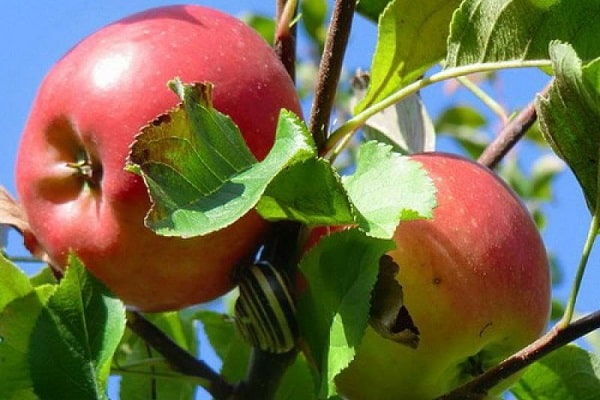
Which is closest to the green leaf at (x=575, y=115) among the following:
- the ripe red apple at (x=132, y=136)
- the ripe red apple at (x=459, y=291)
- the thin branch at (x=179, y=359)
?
the ripe red apple at (x=459, y=291)

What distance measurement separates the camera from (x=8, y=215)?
3.19 feet

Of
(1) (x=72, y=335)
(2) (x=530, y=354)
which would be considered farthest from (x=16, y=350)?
(2) (x=530, y=354)

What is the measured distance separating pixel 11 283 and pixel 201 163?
18cm

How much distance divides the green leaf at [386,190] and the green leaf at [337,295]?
1.6 inches

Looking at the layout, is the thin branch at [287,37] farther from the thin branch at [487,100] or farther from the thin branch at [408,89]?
the thin branch at [487,100]

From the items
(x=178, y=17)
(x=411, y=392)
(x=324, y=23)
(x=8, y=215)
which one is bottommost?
(x=411, y=392)

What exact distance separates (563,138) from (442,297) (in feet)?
0.50

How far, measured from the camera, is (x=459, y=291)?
89 centimetres

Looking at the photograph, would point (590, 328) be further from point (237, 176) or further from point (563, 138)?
point (237, 176)

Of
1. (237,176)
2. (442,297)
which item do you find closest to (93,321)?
(237,176)

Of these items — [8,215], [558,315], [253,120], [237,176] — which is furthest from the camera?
[558,315]

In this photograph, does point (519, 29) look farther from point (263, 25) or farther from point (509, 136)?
point (263, 25)

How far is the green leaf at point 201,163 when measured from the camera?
2.38 ft

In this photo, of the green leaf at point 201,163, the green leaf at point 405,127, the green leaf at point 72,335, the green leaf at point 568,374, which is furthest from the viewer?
the green leaf at point 405,127
